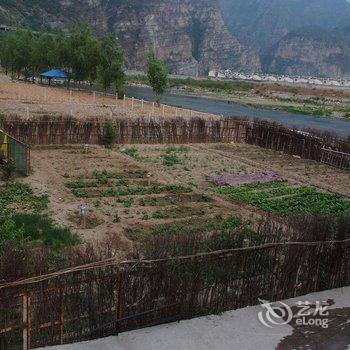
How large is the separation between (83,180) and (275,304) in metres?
8.81

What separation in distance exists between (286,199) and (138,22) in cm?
16086

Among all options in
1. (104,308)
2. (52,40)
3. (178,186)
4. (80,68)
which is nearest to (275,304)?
(104,308)

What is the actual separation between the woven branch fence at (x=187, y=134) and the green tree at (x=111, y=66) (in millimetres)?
18024

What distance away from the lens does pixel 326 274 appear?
7.45 meters

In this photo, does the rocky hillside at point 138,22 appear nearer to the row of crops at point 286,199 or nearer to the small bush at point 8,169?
the small bush at point 8,169

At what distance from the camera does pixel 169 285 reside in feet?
20.1

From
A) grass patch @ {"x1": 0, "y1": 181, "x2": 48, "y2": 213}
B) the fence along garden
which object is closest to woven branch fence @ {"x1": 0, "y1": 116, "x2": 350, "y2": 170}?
grass patch @ {"x1": 0, "y1": 181, "x2": 48, "y2": 213}

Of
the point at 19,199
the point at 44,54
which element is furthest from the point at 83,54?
the point at 19,199

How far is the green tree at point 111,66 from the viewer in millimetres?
39656

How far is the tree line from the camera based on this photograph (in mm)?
38781

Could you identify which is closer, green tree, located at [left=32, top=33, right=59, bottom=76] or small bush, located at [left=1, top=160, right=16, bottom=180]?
small bush, located at [left=1, top=160, right=16, bottom=180]

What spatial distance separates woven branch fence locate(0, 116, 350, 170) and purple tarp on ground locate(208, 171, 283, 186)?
3969mm

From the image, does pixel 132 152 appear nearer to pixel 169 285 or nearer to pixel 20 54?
pixel 169 285

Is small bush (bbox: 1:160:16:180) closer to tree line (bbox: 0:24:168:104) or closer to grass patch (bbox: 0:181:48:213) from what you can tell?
grass patch (bbox: 0:181:48:213)
